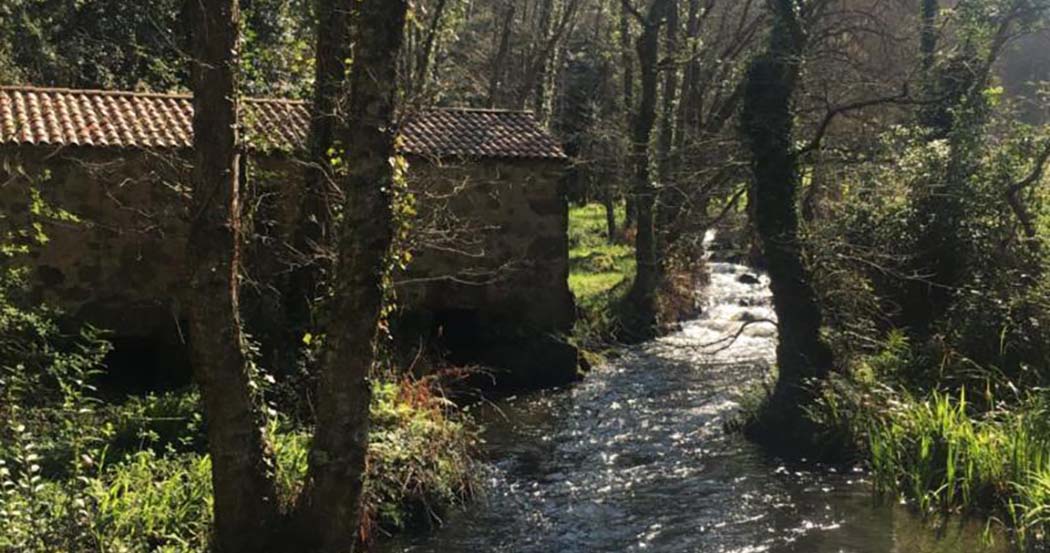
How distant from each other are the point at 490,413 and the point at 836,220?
17.0 feet

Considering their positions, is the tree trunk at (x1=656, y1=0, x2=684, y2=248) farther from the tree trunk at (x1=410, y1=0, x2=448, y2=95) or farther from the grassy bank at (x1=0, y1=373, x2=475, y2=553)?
the grassy bank at (x1=0, y1=373, x2=475, y2=553)

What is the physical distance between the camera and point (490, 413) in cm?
1202

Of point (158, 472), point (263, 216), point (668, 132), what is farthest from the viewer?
point (668, 132)

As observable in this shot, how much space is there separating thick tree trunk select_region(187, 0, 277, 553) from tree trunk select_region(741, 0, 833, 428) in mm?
6167

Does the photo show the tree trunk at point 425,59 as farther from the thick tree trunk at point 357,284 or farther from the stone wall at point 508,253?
the stone wall at point 508,253

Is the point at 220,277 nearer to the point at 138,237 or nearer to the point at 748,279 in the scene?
the point at 138,237

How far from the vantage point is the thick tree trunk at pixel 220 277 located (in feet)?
16.9

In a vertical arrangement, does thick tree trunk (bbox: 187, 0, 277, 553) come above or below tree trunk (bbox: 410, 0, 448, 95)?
below

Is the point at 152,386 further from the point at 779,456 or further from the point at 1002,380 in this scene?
the point at 1002,380

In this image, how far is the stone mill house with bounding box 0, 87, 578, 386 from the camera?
11188mm

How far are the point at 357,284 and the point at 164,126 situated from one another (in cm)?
855

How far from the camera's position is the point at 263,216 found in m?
11.8

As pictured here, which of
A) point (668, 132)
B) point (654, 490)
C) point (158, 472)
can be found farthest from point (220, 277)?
point (668, 132)

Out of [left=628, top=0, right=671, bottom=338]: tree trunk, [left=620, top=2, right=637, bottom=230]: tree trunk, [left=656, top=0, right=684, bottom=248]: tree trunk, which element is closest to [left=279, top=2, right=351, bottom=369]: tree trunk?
[left=628, top=0, right=671, bottom=338]: tree trunk
